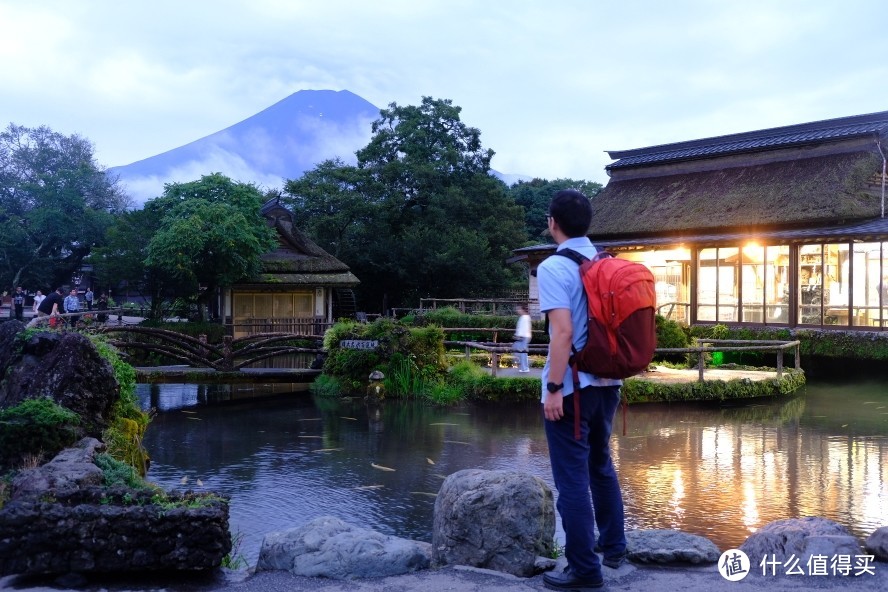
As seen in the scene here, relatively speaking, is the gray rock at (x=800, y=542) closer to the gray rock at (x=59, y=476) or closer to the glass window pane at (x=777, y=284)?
the gray rock at (x=59, y=476)

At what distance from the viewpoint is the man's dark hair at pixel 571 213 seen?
4.36 metres

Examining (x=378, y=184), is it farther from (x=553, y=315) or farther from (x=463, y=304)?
(x=553, y=315)

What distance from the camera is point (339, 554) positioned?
187 inches

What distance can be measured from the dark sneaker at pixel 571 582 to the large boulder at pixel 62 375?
4883 mm

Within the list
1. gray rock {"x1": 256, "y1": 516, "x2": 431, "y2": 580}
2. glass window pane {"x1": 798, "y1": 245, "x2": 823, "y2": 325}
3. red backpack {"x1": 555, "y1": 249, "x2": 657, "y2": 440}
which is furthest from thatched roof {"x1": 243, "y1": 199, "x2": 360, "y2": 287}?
red backpack {"x1": 555, "y1": 249, "x2": 657, "y2": 440}

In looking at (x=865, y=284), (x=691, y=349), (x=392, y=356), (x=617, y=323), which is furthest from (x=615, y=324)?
(x=865, y=284)

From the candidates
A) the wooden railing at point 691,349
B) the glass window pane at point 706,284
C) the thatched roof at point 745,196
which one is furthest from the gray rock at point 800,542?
the glass window pane at point 706,284

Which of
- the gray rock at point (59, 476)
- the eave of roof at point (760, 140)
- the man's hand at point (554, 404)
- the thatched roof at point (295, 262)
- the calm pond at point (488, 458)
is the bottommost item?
the calm pond at point (488, 458)

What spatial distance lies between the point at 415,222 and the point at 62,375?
3336 centimetres

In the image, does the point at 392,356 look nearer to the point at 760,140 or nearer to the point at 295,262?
the point at 295,262

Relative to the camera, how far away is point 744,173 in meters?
29.0

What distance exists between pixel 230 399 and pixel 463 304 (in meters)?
20.6

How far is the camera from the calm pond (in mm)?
7777

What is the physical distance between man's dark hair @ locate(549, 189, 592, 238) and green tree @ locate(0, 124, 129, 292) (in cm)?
4189
